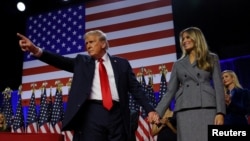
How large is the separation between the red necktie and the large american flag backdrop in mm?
3439

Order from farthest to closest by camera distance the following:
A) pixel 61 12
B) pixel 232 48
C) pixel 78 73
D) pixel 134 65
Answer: pixel 61 12 → pixel 134 65 → pixel 232 48 → pixel 78 73

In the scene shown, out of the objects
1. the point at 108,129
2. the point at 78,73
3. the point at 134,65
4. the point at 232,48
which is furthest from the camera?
the point at 134,65

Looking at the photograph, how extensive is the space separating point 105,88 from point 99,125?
0.24m

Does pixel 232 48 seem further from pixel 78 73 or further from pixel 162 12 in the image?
pixel 78 73

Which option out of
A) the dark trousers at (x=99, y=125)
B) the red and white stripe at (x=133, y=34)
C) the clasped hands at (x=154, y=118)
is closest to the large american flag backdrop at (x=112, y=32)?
the red and white stripe at (x=133, y=34)

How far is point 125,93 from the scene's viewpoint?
223cm

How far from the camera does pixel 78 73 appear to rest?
2195 millimetres

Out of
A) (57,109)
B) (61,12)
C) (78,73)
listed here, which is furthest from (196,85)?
(61,12)

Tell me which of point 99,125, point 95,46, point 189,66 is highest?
point 95,46

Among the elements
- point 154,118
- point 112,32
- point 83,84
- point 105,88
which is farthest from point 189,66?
point 112,32

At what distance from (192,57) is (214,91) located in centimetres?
29

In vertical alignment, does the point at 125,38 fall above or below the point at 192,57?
above

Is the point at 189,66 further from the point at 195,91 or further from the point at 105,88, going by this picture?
the point at 105,88

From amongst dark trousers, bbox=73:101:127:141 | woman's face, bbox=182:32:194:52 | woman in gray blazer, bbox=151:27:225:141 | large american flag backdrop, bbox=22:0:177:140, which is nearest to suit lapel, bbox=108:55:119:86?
dark trousers, bbox=73:101:127:141
